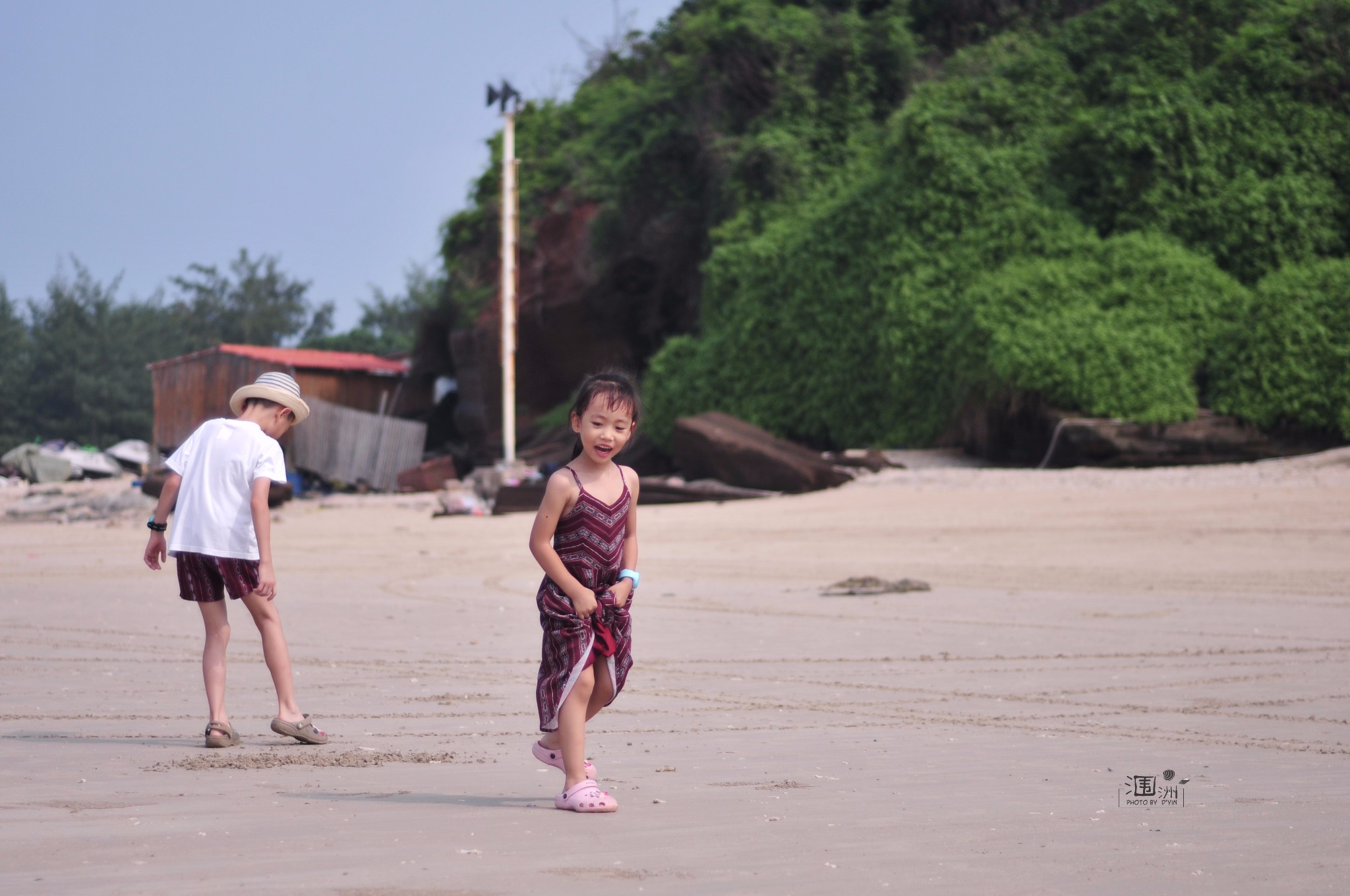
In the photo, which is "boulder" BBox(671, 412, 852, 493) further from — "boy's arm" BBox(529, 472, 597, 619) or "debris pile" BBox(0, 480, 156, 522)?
"boy's arm" BBox(529, 472, 597, 619)

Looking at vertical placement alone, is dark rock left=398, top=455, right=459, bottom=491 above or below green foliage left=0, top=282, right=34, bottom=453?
below

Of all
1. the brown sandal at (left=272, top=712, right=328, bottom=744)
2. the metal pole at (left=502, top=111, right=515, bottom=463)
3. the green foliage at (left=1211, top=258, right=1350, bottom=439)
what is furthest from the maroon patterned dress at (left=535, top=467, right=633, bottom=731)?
the metal pole at (left=502, top=111, right=515, bottom=463)

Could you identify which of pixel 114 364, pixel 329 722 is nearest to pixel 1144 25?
pixel 329 722

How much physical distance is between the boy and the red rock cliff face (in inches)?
1204

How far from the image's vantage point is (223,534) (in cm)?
484

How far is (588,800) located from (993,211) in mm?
22118

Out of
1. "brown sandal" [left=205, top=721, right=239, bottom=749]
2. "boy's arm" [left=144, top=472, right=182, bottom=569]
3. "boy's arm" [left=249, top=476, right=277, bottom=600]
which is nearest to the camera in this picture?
"brown sandal" [left=205, top=721, right=239, bottom=749]

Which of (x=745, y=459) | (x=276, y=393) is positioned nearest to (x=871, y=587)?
(x=276, y=393)

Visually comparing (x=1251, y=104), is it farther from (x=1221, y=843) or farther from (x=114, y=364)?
(x=114, y=364)

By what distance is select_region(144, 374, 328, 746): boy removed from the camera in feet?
15.8

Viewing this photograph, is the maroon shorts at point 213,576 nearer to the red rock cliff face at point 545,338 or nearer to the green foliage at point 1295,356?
the green foliage at point 1295,356

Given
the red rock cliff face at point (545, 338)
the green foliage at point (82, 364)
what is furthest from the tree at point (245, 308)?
the red rock cliff face at point (545, 338)

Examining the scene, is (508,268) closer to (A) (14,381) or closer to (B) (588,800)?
(B) (588,800)

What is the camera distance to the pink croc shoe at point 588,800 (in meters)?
3.54
